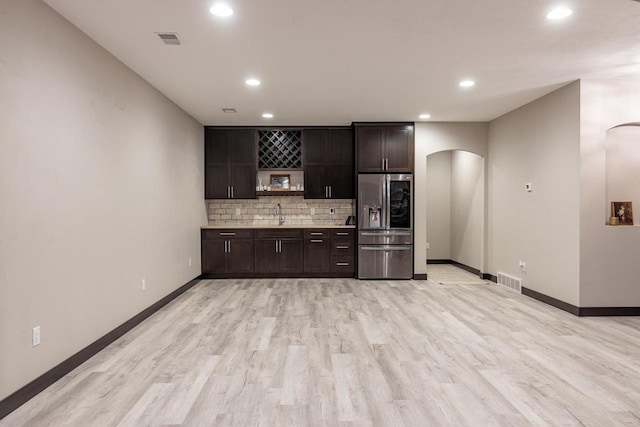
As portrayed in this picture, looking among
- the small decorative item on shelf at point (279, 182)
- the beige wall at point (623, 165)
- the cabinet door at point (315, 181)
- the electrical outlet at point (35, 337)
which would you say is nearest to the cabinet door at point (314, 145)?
the cabinet door at point (315, 181)

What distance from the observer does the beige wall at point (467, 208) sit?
22.8 feet

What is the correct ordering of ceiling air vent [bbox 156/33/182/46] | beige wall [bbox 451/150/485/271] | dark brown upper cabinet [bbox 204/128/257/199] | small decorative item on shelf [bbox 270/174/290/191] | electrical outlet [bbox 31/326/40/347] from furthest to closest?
1. small decorative item on shelf [bbox 270/174/290/191]
2. dark brown upper cabinet [bbox 204/128/257/199]
3. beige wall [bbox 451/150/485/271]
4. ceiling air vent [bbox 156/33/182/46]
5. electrical outlet [bbox 31/326/40/347]

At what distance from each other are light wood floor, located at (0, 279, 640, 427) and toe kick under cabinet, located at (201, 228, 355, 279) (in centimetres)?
188

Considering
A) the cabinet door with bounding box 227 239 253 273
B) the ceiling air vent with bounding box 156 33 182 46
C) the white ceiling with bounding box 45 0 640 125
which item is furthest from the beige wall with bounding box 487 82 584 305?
the ceiling air vent with bounding box 156 33 182 46

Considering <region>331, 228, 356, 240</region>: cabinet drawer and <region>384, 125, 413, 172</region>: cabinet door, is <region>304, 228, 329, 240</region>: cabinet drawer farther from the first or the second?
<region>384, 125, 413, 172</region>: cabinet door

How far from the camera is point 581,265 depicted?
4.42m

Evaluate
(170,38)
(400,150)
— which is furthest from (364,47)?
(400,150)

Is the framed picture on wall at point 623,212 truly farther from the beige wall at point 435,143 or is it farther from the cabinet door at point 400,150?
the cabinet door at point 400,150

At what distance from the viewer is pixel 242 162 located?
707cm

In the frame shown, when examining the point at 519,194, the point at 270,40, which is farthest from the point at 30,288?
the point at 519,194

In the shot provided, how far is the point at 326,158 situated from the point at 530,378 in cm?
503

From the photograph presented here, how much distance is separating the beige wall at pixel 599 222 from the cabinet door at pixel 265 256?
14.7ft

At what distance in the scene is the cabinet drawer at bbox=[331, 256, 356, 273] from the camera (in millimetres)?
6823

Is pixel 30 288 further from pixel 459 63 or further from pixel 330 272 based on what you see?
pixel 330 272
